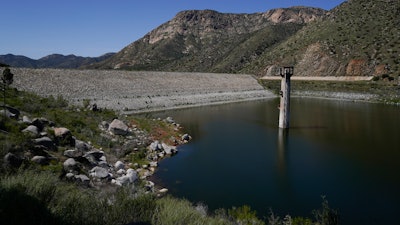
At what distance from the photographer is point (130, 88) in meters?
41.5

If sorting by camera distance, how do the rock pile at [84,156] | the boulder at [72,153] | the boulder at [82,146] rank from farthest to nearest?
1. the boulder at [82,146]
2. the boulder at [72,153]
3. the rock pile at [84,156]

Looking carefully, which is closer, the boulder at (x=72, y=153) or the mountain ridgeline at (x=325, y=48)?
the boulder at (x=72, y=153)

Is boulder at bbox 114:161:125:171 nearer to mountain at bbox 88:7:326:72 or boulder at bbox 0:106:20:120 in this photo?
boulder at bbox 0:106:20:120

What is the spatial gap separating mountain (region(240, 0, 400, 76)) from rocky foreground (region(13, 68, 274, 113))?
1014 inches

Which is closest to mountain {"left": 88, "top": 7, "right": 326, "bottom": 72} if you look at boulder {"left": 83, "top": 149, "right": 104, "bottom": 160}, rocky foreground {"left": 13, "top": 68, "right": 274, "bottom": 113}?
rocky foreground {"left": 13, "top": 68, "right": 274, "bottom": 113}

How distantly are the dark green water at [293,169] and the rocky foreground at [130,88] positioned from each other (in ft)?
40.3

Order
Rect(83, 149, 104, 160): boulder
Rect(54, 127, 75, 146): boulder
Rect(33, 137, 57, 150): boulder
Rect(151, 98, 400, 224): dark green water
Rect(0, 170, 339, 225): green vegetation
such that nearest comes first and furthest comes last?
1. Rect(0, 170, 339, 225): green vegetation
2. Rect(151, 98, 400, 224): dark green water
3. Rect(33, 137, 57, 150): boulder
4. Rect(83, 149, 104, 160): boulder
5. Rect(54, 127, 75, 146): boulder

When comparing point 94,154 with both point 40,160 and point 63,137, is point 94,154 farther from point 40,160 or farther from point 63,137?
point 40,160

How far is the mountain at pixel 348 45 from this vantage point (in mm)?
67625

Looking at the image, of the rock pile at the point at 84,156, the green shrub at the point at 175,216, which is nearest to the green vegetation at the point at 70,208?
the green shrub at the point at 175,216

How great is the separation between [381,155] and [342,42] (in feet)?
A: 211

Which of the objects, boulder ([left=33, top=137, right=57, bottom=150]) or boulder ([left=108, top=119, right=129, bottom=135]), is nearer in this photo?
boulder ([left=33, top=137, right=57, bottom=150])

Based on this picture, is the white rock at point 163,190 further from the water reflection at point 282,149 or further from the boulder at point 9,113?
the boulder at point 9,113

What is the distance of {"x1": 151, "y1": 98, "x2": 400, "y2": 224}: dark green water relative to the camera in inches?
469
